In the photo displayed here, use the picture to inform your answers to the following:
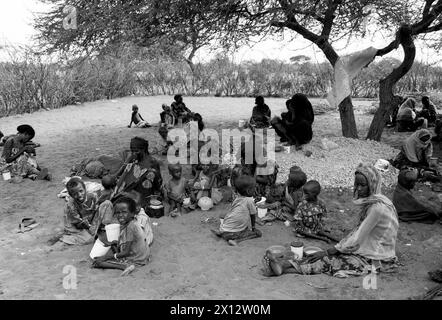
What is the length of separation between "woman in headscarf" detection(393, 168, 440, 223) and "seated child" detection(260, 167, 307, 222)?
1.27 metres

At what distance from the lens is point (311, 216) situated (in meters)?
5.23

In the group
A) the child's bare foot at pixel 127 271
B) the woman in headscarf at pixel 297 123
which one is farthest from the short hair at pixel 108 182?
the woman in headscarf at pixel 297 123

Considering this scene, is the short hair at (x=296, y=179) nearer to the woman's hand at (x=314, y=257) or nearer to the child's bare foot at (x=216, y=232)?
the child's bare foot at (x=216, y=232)

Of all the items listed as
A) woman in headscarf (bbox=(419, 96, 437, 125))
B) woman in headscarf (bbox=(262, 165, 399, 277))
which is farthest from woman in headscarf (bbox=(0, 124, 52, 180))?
woman in headscarf (bbox=(419, 96, 437, 125))

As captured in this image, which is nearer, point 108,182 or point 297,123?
point 108,182

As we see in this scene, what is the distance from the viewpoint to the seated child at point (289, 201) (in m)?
5.82

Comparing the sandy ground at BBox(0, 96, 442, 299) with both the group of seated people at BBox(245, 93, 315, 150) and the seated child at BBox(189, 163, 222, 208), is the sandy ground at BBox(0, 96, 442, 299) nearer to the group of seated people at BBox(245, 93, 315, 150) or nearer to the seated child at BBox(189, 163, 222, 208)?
the seated child at BBox(189, 163, 222, 208)

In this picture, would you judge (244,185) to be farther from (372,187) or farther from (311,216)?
(372,187)

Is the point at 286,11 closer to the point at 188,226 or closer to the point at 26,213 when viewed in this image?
the point at 188,226

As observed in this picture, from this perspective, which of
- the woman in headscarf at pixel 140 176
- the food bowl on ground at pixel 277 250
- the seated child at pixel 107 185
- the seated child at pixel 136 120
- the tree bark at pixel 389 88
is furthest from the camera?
the seated child at pixel 136 120

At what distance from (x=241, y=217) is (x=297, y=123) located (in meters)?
3.54

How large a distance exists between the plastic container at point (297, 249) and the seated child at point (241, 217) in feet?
2.63

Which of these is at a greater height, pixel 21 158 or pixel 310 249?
pixel 21 158

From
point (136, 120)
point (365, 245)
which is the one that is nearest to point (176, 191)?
point (365, 245)
